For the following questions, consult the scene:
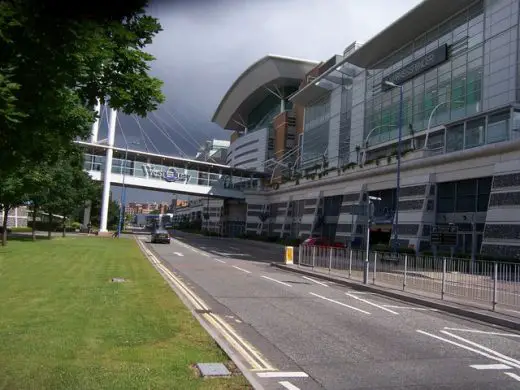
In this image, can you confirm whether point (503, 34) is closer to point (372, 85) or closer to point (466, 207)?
point (466, 207)

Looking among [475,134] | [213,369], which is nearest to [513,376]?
[213,369]

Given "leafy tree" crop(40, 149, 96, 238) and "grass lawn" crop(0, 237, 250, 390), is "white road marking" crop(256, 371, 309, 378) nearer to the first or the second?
"grass lawn" crop(0, 237, 250, 390)

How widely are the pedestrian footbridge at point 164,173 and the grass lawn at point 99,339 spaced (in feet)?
224

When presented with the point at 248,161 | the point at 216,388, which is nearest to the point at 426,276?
the point at 216,388

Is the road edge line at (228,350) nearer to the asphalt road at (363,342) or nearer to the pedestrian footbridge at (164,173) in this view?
the asphalt road at (363,342)

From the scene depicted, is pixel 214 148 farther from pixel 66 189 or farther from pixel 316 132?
pixel 66 189

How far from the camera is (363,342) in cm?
953

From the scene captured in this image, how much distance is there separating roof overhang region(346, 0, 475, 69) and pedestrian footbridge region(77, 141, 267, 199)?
3800 centimetres

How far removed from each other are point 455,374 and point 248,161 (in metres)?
112

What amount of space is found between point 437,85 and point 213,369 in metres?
48.6

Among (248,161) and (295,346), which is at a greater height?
(248,161)

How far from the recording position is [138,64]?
22.1ft

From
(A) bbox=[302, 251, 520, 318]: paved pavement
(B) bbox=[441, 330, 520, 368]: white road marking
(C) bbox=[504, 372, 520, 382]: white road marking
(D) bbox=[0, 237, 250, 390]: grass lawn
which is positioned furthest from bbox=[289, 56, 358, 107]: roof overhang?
(C) bbox=[504, 372, 520, 382]: white road marking

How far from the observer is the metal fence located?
595 inches
